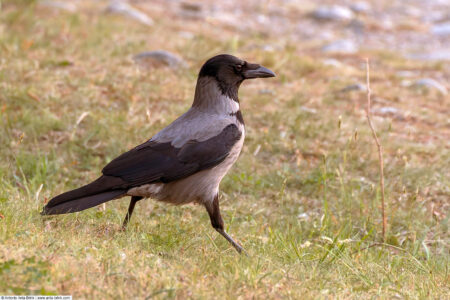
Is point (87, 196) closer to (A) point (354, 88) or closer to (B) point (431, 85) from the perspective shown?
(A) point (354, 88)

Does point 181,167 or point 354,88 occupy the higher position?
point 181,167

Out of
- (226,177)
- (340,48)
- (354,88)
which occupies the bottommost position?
(226,177)

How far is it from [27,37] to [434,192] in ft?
19.7

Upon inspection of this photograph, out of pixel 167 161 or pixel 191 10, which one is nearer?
pixel 167 161

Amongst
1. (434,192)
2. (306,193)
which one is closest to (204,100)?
(306,193)

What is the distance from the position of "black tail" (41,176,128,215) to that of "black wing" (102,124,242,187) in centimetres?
8

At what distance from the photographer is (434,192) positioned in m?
6.11

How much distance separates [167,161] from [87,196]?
634 millimetres

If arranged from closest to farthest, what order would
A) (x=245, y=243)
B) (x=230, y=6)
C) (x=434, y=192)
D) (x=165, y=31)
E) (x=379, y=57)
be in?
(x=245, y=243) < (x=434, y=192) < (x=165, y=31) < (x=379, y=57) < (x=230, y=6)

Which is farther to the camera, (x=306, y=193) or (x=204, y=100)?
(x=306, y=193)

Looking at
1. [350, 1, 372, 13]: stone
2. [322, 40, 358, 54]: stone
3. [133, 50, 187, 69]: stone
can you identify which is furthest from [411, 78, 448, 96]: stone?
[350, 1, 372, 13]: stone

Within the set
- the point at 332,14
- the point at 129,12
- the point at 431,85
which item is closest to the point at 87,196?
the point at 431,85

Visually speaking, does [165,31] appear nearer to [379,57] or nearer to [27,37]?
[27,37]

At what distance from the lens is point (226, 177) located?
20.6 ft
